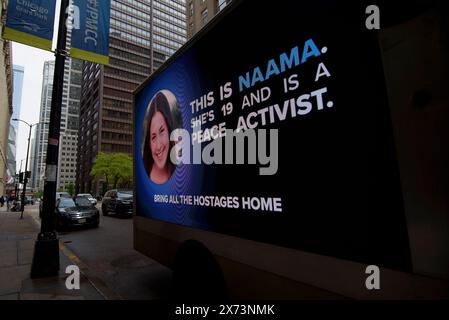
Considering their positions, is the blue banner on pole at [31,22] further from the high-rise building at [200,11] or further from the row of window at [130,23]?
the row of window at [130,23]

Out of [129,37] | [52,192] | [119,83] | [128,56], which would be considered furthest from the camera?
[129,37]

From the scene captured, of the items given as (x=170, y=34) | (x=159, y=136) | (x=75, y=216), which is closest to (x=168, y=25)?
(x=170, y=34)

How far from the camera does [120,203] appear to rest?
1783cm

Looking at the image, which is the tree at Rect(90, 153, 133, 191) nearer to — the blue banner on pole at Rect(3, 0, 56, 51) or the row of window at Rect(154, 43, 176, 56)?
the row of window at Rect(154, 43, 176, 56)

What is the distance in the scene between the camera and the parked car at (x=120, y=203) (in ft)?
58.2

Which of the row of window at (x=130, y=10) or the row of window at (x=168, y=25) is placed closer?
the row of window at (x=130, y=10)

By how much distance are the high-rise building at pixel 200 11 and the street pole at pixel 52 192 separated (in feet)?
100

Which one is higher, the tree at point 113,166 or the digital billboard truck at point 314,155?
the tree at point 113,166

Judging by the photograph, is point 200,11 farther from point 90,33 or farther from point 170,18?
Answer: point 170,18

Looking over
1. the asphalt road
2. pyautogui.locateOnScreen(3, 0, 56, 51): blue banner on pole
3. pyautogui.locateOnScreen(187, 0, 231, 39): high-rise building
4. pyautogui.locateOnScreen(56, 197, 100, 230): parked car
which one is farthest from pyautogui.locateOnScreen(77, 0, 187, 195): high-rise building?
pyautogui.locateOnScreen(3, 0, 56, 51): blue banner on pole

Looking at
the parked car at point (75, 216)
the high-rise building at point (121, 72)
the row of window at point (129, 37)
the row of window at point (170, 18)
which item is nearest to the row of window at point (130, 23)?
the high-rise building at point (121, 72)

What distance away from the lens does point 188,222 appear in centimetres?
349

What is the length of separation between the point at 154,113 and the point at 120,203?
584 inches

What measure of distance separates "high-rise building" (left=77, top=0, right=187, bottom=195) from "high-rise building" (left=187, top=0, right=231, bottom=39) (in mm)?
51843
